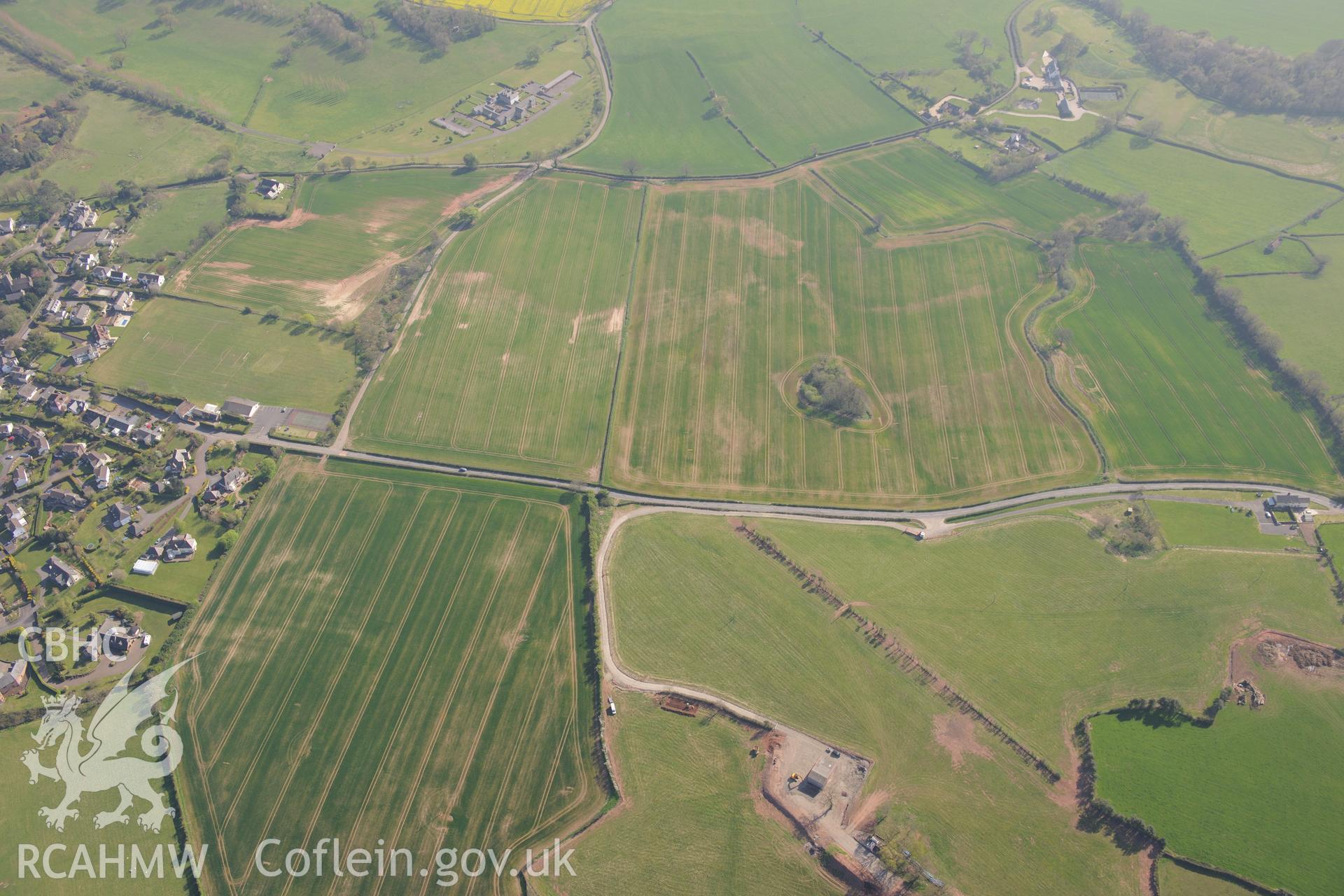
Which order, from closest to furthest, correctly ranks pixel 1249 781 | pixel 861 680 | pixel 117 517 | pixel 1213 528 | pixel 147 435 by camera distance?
1. pixel 1249 781
2. pixel 861 680
3. pixel 117 517
4. pixel 1213 528
5. pixel 147 435

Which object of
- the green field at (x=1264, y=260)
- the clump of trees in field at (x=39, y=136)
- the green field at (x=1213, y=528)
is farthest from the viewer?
the clump of trees in field at (x=39, y=136)

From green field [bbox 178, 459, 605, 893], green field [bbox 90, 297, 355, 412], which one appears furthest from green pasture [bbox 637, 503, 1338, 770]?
green field [bbox 90, 297, 355, 412]

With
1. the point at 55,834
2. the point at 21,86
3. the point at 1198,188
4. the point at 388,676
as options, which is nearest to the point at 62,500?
the point at 55,834

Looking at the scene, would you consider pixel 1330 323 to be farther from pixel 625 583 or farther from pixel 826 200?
pixel 625 583

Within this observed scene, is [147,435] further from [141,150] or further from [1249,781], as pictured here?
[1249,781]

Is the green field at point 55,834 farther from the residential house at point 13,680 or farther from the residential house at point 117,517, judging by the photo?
the residential house at point 117,517

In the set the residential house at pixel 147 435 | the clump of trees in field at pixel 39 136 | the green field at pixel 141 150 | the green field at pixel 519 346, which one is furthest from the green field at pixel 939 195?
the clump of trees in field at pixel 39 136

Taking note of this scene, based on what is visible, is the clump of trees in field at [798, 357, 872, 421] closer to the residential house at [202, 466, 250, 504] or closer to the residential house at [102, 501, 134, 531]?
the residential house at [202, 466, 250, 504]
